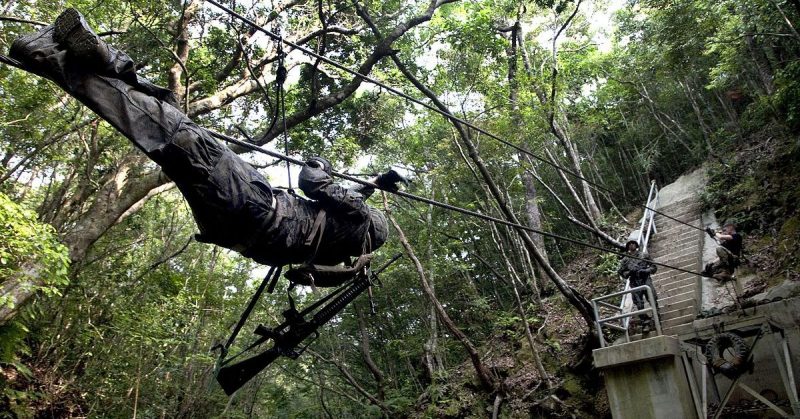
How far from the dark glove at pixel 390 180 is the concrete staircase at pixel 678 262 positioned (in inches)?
218

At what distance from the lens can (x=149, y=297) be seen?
312 inches

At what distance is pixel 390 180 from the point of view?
2836 mm

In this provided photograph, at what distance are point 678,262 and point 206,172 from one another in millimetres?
9162

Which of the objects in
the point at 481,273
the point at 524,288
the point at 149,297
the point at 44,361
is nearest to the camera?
the point at 44,361

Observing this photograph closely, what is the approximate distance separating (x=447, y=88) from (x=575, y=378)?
566cm

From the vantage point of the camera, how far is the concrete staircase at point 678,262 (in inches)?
275

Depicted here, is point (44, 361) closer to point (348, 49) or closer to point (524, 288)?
point (348, 49)

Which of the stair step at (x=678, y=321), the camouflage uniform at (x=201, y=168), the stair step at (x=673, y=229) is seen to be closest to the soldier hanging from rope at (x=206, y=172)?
the camouflage uniform at (x=201, y=168)

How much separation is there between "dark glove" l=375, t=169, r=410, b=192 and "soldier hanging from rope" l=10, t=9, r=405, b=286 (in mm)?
18

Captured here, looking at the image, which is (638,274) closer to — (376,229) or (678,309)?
(678,309)

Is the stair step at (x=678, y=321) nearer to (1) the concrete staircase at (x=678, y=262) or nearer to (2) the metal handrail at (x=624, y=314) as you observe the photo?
(1) the concrete staircase at (x=678, y=262)

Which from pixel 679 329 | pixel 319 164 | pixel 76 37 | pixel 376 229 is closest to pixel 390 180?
pixel 376 229

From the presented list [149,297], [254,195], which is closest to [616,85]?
[149,297]

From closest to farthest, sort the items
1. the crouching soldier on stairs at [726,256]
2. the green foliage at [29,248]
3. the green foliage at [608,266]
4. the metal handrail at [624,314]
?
the green foliage at [29,248] < the metal handrail at [624,314] < the crouching soldier on stairs at [726,256] < the green foliage at [608,266]
